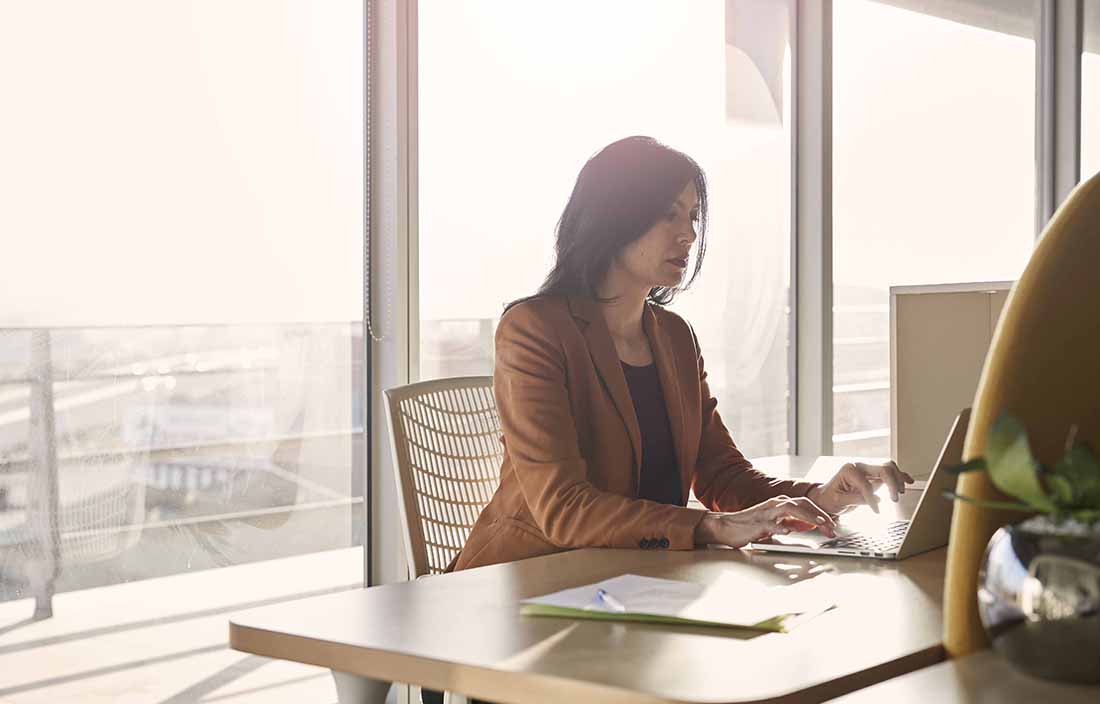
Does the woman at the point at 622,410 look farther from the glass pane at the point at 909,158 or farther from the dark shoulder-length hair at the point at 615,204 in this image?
the glass pane at the point at 909,158

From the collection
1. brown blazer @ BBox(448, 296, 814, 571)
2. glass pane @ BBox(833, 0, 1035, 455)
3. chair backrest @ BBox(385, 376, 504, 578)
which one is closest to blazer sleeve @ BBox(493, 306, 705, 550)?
brown blazer @ BBox(448, 296, 814, 571)

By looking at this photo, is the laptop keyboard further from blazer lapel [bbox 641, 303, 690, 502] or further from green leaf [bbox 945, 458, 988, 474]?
green leaf [bbox 945, 458, 988, 474]

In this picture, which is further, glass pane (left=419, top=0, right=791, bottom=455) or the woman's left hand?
glass pane (left=419, top=0, right=791, bottom=455)

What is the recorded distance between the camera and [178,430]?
2586 millimetres

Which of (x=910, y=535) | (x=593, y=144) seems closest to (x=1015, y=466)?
(x=910, y=535)

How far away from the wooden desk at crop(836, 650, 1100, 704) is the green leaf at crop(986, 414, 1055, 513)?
0.12 metres

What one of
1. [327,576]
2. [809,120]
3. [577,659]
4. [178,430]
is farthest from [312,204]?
[809,120]

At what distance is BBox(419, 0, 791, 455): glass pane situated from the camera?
3.10m

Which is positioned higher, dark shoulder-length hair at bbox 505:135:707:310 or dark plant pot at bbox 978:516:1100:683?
dark shoulder-length hair at bbox 505:135:707:310

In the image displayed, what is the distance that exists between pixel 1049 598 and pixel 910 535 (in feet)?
2.81

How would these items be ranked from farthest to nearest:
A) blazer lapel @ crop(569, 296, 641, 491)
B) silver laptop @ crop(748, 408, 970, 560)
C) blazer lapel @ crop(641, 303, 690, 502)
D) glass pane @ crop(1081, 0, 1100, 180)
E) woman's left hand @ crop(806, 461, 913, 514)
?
glass pane @ crop(1081, 0, 1100, 180)
blazer lapel @ crop(641, 303, 690, 502)
blazer lapel @ crop(569, 296, 641, 491)
woman's left hand @ crop(806, 461, 913, 514)
silver laptop @ crop(748, 408, 970, 560)

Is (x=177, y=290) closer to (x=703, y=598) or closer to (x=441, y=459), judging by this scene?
(x=441, y=459)

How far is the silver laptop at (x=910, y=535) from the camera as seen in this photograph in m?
1.58

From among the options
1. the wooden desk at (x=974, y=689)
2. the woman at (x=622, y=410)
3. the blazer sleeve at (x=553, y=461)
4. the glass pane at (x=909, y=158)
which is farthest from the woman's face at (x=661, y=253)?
the glass pane at (x=909, y=158)
